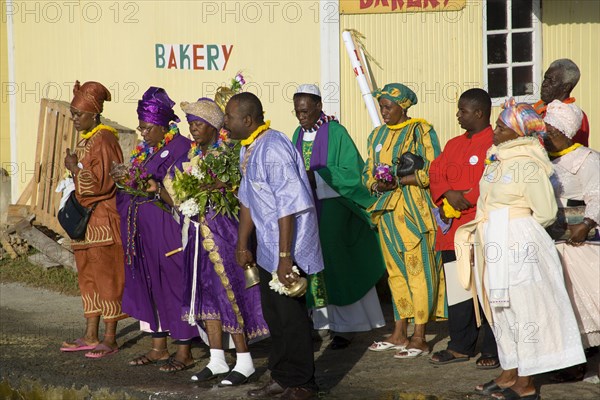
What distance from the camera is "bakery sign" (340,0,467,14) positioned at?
35.8 ft

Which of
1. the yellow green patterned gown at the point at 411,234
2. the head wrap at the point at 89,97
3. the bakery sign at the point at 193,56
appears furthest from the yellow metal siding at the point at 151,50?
the yellow green patterned gown at the point at 411,234

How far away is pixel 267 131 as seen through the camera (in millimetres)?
6668

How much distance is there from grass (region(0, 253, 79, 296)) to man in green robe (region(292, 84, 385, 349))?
3.72 meters

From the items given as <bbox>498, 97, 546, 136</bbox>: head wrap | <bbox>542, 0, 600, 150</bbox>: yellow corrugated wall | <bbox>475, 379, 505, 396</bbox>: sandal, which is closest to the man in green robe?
<bbox>475, 379, 505, 396</bbox>: sandal

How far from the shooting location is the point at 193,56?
37.7ft

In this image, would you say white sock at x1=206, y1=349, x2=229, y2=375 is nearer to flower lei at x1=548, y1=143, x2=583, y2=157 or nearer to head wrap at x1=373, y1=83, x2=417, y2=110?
head wrap at x1=373, y1=83, x2=417, y2=110

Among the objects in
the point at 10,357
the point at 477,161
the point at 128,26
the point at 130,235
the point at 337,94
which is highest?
the point at 128,26

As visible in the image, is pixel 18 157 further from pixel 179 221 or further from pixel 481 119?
pixel 481 119

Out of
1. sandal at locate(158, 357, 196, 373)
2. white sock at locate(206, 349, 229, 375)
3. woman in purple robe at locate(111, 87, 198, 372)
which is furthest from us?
woman in purple robe at locate(111, 87, 198, 372)

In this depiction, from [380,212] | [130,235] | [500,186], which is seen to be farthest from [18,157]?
[500,186]

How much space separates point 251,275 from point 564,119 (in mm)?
2412

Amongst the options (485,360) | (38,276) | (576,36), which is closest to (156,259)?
(485,360)

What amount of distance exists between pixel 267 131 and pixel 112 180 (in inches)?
82.9

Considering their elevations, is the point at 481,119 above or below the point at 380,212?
above
